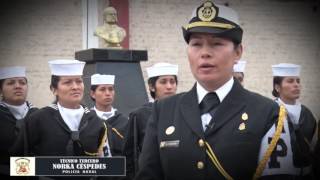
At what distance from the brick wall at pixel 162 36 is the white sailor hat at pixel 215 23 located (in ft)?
18.8

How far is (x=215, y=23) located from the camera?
6.80 feet

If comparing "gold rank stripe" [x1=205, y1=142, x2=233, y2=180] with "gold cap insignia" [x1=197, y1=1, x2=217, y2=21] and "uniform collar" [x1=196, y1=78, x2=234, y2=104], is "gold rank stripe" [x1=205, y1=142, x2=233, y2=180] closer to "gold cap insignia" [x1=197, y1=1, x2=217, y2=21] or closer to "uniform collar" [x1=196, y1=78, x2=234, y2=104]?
"uniform collar" [x1=196, y1=78, x2=234, y2=104]

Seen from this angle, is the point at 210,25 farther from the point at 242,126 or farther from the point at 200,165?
the point at 200,165

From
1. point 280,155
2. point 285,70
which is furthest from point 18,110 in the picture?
point 280,155

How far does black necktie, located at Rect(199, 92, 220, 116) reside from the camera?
6.90 ft

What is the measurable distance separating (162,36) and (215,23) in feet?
20.7

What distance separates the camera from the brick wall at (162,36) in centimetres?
802

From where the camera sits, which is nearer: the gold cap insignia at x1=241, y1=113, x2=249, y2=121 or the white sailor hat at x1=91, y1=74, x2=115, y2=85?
the gold cap insignia at x1=241, y1=113, x2=249, y2=121

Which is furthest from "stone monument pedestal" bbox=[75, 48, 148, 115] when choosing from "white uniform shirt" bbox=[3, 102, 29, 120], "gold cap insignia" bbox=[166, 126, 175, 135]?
"gold cap insignia" bbox=[166, 126, 175, 135]

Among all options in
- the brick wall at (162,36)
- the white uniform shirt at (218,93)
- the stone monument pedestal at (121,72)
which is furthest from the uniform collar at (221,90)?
the brick wall at (162,36)

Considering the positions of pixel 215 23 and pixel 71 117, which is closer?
pixel 215 23

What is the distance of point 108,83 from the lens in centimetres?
524

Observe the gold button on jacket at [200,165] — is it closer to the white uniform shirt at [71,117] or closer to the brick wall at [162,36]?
the white uniform shirt at [71,117]

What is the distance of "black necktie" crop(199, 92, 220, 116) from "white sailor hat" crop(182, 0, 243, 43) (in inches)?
9.1
